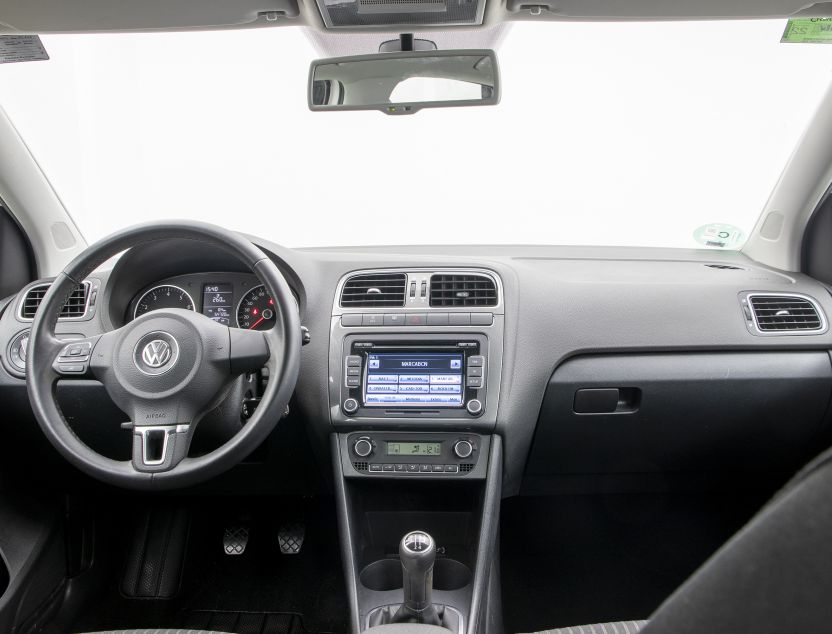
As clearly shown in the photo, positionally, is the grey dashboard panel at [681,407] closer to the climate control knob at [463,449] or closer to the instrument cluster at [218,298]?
the climate control knob at [463,449]

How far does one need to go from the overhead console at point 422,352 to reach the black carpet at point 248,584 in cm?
91

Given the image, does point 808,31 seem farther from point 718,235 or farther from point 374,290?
point 374,290

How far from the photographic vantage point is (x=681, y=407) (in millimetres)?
2273

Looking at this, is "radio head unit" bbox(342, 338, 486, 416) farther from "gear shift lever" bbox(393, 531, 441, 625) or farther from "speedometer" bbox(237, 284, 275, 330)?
"gear shift lever" bbox(393, 531, 441, 625)

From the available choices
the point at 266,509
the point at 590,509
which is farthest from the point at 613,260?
the point at 266,509

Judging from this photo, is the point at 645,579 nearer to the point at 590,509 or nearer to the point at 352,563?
the point at 590,509

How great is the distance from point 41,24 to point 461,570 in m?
2.06

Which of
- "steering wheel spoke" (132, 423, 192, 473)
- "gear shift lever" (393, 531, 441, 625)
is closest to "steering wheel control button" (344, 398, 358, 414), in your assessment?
"gear shift lever" (393, 531, 441, 625)

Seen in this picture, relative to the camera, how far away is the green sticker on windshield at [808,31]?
208 centimetres

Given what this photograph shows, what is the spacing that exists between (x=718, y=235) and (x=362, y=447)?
1.82 m

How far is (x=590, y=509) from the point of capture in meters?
2.97

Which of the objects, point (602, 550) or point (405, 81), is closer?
point (405, 81)

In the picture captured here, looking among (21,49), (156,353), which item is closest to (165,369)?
(156,353)

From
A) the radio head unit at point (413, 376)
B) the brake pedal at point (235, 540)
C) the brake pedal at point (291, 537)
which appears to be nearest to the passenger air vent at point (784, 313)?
the radio head unit at point (413, 376)
